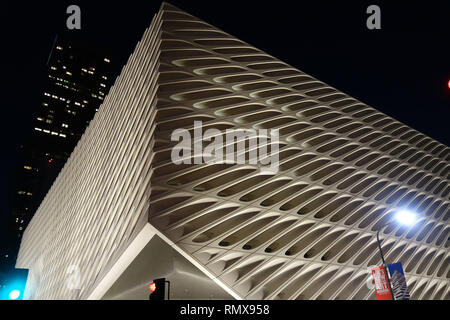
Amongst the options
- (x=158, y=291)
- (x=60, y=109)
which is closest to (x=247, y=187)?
(x=158, y=291)

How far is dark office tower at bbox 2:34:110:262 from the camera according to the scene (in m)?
116

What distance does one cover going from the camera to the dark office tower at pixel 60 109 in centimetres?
11574

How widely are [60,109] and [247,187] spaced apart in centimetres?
14947

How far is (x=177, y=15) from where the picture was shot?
70.9 ft

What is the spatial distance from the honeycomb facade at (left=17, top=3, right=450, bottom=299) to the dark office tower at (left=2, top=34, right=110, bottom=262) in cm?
10358

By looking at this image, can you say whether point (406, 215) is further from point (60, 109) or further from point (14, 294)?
point (60, 109)

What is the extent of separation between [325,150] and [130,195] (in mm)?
14675

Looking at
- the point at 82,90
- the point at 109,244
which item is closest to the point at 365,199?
the point at 109,244

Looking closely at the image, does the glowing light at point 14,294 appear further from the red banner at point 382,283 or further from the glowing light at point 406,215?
the glowing light at point 406,215

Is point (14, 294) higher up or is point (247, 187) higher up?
point (14, 294)

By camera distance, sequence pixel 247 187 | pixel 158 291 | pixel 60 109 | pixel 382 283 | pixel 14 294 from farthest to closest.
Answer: pixel 60 109, pixel 247 187, pixel 382 283, pixel 158 291, pixel 14 294

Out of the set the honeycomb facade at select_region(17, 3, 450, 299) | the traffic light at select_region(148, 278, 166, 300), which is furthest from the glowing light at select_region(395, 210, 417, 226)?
the traffic light at select_region(148, 278, 166, 300)

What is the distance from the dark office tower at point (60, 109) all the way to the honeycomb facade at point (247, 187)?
10358 centimetres

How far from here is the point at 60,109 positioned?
142m
